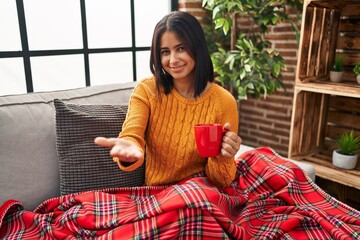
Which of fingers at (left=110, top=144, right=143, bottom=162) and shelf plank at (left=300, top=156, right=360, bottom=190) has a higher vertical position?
fingers at (left=110, top=144, right=143, bottom=162)

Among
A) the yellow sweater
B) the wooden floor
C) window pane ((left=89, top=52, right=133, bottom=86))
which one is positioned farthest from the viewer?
window pane ((left=89, top=52, right=133, bottom=86))

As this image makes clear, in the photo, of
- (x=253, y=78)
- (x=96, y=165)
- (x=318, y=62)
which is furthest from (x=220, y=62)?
(x=96, y=165)

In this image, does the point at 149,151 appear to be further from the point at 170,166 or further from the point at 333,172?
the point at 333,172

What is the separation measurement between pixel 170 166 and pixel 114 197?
0.86 ft

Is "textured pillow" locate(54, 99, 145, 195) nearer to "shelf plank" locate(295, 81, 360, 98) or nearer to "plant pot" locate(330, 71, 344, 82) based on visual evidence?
"shelf plank" locate(295, 81, 360, 98)

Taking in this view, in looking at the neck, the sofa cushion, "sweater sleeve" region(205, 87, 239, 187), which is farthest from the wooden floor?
the sofa cushion

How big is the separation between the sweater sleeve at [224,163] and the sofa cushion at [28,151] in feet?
1.91

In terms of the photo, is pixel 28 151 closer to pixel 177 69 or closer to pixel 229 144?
pixel 177 69

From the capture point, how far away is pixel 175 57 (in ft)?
3.68

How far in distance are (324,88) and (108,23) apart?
1.34 metres

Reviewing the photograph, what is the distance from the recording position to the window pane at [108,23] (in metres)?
1.96

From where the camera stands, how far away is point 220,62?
2086 millimetres

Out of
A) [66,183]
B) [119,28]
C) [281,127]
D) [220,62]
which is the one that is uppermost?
[119,28]

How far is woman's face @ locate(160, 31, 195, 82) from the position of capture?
112 centimetres
